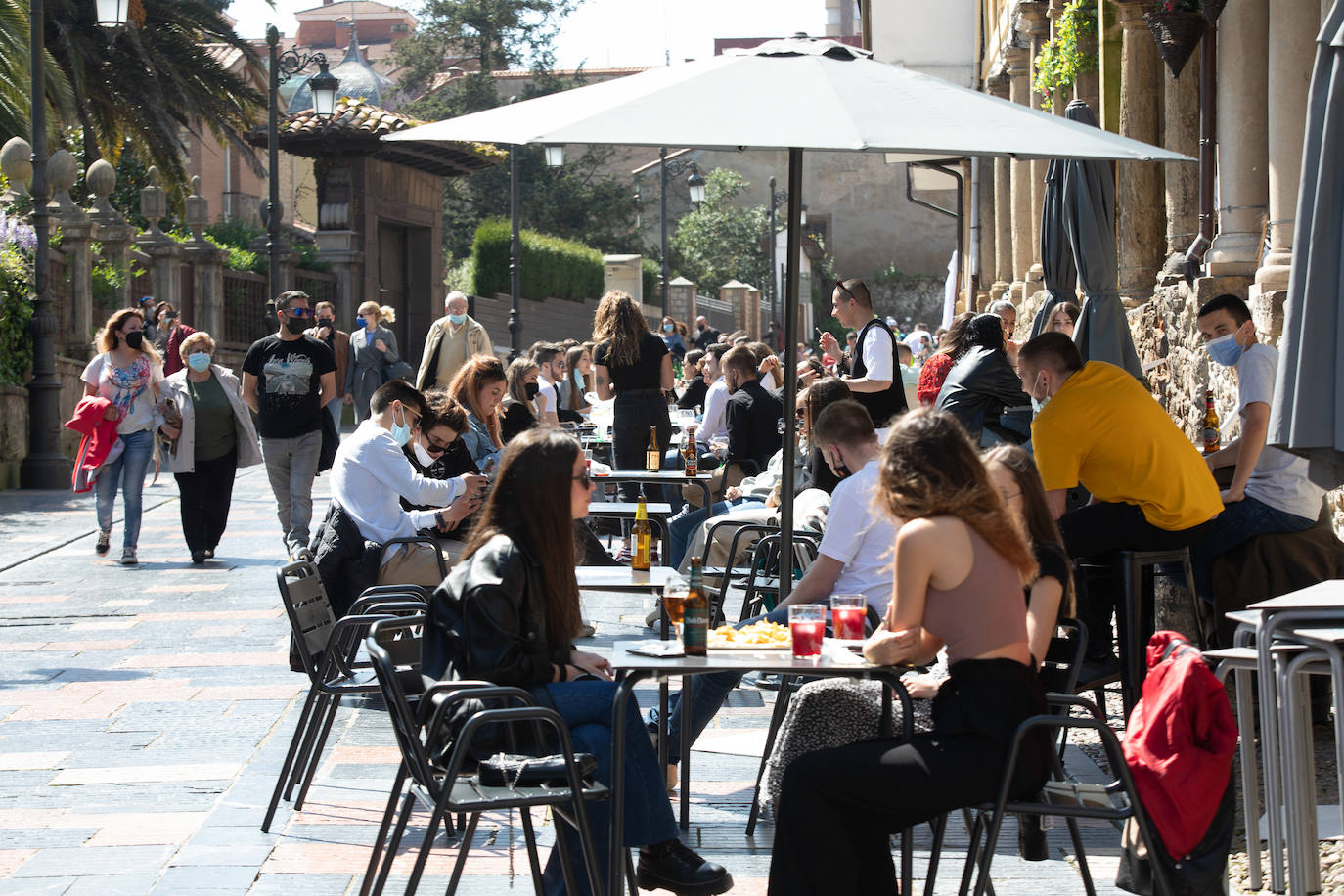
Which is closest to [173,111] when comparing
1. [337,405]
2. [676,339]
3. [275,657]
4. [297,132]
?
[297,132]

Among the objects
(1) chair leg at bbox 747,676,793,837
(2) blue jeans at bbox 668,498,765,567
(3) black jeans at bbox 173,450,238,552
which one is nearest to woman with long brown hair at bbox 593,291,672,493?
(2) blue jeans at bbox 668,498,765,567

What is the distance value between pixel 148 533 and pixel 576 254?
94.7 feet

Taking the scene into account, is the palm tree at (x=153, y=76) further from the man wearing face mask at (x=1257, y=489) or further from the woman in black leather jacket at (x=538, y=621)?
the woman in black leather jacket at (x=538, y=621)

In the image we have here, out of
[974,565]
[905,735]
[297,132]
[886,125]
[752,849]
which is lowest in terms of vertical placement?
[752,849]

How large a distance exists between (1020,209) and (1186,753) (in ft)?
58.4

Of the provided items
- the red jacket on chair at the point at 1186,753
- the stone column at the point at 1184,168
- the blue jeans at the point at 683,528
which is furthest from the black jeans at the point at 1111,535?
the stone column at the point at 1184,168

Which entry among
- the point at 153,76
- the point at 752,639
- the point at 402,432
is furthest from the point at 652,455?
the point at 153,76

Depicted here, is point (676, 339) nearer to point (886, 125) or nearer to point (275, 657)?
point (275, 657)

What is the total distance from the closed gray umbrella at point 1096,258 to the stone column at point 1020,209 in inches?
413

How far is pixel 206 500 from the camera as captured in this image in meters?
12.4

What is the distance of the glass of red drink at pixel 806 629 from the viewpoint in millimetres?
4492

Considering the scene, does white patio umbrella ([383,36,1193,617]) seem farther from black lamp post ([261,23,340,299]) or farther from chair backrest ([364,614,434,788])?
black lamp post ([261,23,340,299])

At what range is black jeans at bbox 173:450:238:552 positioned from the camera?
1216cm

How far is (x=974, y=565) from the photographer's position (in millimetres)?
4266
